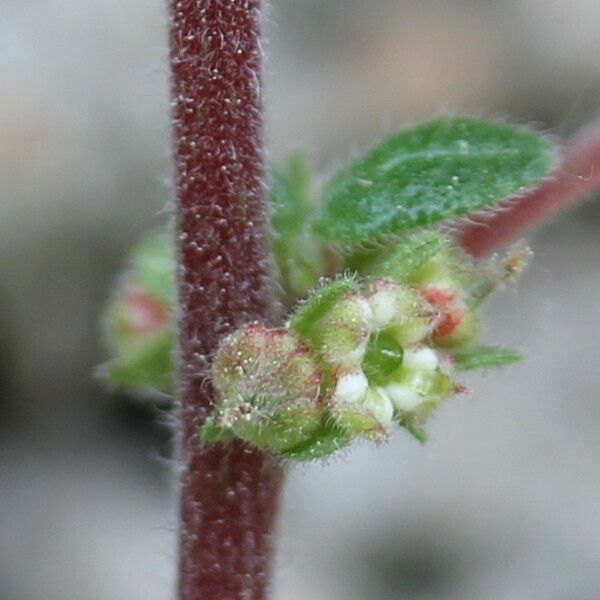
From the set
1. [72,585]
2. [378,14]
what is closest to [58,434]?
[72,585]

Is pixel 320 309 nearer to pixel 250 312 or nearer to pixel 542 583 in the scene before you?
pixel 250 312

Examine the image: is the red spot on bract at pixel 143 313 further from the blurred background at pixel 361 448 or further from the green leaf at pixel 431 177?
the blurred background at pixel 361 448

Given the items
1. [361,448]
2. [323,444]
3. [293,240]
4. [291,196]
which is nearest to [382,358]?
[323,444]

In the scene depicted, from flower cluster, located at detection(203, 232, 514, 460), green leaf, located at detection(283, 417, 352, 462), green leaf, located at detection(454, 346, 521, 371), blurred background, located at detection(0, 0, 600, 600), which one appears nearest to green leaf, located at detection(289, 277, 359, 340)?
flower cluster, located at detection(203, 232, 514, 460)

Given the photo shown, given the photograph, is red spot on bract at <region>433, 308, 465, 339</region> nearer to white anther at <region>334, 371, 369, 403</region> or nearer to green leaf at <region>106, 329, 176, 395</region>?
white anther at <region>334, 371, 369, 403</region>

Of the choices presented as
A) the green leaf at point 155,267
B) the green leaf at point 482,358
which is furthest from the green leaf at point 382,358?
the green leaf at point 155,267
